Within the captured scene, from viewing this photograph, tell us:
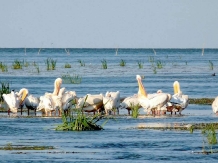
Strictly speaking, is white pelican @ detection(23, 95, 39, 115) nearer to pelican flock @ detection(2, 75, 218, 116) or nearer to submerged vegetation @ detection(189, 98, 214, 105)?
pelican flock @ detection(2, 75, 218, 116)

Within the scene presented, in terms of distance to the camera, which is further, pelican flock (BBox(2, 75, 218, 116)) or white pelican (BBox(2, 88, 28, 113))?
white pelican (BBox(2, 88, 28, 113))

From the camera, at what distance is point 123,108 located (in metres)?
25.1

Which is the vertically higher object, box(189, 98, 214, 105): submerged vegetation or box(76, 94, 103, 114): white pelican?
box(189, 98, 214, 105): submerged vegetation

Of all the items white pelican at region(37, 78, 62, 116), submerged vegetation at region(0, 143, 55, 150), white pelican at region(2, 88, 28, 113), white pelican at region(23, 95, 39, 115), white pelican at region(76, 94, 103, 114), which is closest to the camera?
submerged vegetation at region(0, 143, 55, 150)

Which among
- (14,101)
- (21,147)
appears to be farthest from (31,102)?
(21,147)

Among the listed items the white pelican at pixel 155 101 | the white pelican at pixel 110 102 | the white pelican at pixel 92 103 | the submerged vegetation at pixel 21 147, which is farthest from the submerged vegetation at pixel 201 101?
the submerged vegetation at pixel 21 147

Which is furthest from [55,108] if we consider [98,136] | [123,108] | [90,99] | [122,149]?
[122,149]

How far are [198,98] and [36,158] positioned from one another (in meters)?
14.8

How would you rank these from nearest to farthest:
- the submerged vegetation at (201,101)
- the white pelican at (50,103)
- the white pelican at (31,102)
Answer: the white pelican at (50,103)
the white pelican at (31,102)
the submerged vegetation at (201,101)

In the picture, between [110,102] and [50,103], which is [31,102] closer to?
[50,103]

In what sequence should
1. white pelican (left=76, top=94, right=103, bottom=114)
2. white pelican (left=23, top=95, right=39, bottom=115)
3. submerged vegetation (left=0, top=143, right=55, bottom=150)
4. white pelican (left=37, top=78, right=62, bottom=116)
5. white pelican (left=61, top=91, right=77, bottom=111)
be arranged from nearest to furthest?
submerged vegetation (left=0, top=143, right=55, bottom=150), white pelican (left=37, top=78, right=62, bottom=116), white pelican (left=61, top=91, right=77, bottom=111), white pelican (left=76, top=94, right=103, bottom=114), white pelican (left=23, top=95, right=39, bottom=115)

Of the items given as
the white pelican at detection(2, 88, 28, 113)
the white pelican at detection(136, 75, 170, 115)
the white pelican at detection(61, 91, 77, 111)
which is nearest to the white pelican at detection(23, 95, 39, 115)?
the white pelican at detection(2, 88, 28, 113)

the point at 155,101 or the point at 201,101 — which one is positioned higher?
the point at 201,101

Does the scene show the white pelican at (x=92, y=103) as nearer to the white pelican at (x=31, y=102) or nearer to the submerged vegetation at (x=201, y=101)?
the white pelican at (x=31, y=102)
